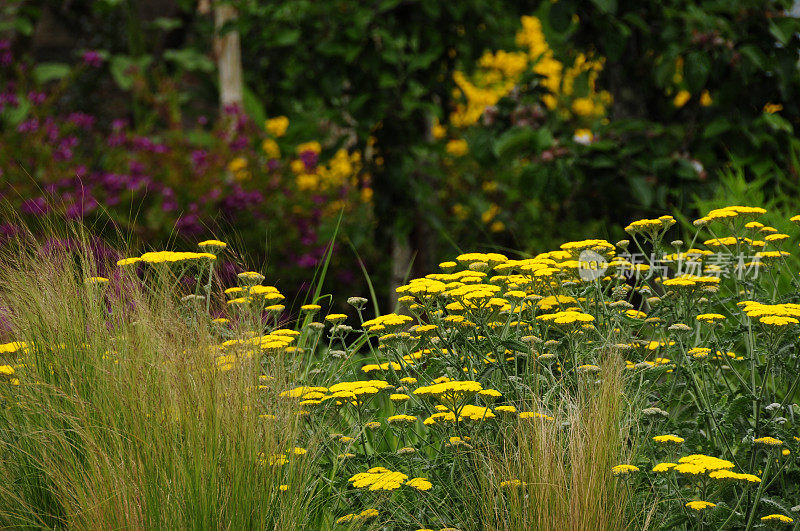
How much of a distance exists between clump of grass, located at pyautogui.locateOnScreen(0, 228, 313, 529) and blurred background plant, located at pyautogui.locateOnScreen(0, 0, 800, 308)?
0.37 meters

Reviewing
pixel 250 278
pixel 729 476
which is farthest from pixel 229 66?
pixel 729 476

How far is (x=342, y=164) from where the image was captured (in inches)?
384

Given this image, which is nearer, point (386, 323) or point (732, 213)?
point (386, 323)

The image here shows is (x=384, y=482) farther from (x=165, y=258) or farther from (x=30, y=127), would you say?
(x=30, y=127)

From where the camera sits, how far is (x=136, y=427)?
2.05 m

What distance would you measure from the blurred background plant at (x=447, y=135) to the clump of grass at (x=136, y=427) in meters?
0.37

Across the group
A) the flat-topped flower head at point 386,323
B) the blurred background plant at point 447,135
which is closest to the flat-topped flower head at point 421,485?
the flat-topped flower head at point 386,323

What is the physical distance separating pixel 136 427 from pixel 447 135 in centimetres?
628

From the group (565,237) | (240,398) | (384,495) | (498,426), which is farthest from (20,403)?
(565,237)

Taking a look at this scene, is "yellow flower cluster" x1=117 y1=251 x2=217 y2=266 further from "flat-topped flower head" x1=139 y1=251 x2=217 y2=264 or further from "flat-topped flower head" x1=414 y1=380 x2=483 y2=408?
"flat-topped flower head" x1=414 y1=380 x2=483 y2=408

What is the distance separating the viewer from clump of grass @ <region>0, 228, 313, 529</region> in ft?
6.48

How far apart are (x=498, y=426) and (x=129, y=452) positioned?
0.93 meters

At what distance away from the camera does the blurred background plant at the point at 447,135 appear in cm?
451

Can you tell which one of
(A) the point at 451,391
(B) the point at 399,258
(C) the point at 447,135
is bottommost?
(B) the point at 399,258
